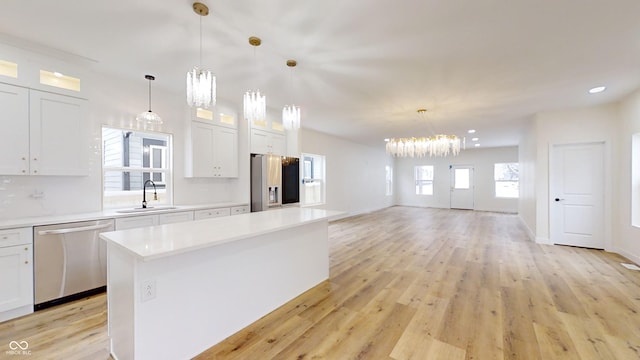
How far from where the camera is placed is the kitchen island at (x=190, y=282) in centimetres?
162

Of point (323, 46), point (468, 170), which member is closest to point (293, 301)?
point (323, 46)

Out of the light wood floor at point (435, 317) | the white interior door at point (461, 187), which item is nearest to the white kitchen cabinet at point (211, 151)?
the light wood floor at point (435, 317)

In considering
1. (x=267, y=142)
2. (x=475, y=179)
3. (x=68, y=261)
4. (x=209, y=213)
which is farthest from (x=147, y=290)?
(x=475, y=179)

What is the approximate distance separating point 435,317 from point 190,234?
2312 mm

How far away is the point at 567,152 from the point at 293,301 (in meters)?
5.82

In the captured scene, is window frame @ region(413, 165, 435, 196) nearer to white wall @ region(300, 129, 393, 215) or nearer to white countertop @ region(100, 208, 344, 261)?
white wall @ region(300, 129, 393, 215)

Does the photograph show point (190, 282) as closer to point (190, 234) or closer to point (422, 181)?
point (190, 234)

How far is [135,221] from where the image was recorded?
3211 mm

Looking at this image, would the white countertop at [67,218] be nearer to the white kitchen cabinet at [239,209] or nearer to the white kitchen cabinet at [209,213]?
the white kitchen cabinet at [209,213]

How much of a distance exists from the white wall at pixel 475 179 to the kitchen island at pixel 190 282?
10.1 meters

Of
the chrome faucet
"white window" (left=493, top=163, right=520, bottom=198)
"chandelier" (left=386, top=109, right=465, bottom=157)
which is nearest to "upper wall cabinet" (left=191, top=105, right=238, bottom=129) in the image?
the chrome faucet

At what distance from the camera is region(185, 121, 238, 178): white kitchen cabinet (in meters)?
4.13

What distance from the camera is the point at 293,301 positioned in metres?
2.70

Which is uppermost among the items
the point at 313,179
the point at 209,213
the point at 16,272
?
the point at 313,179
